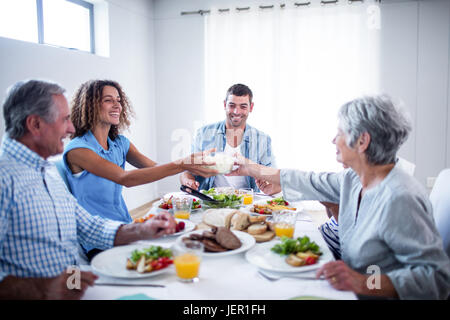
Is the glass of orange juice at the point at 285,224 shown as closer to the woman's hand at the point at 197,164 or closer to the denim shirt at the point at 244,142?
the woman's hand at the point at 197,164

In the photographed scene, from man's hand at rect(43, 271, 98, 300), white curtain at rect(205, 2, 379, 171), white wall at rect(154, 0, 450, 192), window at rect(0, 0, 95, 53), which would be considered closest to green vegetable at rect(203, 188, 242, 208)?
man's hand at rect(43, 271, 98, 300)

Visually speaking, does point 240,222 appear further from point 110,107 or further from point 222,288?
point 110,107

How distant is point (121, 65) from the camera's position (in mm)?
4809

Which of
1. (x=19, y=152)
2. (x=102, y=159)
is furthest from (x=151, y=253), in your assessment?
(x=102, y=159)

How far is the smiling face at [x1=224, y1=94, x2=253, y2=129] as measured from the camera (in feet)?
10.6

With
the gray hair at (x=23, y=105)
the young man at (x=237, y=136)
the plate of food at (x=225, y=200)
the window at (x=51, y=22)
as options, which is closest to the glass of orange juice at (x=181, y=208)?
the plate of food at (x=225, y=200)

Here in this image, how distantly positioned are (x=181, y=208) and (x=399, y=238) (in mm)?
1008

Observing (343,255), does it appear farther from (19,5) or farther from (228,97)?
(19,5)

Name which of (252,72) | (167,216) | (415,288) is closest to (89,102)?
(167,216)

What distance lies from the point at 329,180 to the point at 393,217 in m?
0.62

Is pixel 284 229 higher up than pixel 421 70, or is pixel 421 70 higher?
pixel 421 70

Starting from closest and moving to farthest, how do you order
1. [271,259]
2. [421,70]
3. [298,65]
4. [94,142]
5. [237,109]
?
[271,259] < [94,142] < [237,109] < [421,70] < [298,65]

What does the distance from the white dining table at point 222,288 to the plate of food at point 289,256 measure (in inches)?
1.2

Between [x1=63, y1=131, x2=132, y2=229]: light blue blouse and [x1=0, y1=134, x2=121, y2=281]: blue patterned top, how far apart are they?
651 mm
